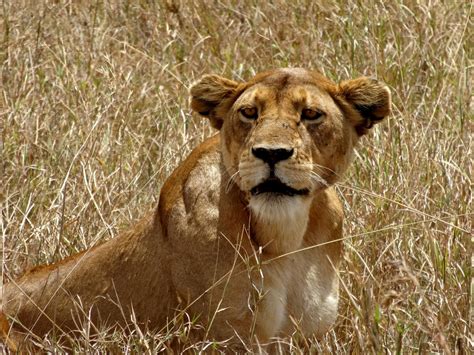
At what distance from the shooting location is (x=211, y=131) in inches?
245

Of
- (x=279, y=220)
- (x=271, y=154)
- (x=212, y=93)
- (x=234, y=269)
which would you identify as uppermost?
(x=212, y=93)

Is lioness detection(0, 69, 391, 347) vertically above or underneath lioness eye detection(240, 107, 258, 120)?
underneath

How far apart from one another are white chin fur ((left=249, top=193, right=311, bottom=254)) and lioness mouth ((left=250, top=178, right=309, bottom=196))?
0.04ft

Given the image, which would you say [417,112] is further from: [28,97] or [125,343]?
[125,343]

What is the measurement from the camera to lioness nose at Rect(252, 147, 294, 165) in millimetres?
4152

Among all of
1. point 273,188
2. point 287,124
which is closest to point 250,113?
point 287,124

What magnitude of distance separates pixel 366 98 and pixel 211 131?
1.74m

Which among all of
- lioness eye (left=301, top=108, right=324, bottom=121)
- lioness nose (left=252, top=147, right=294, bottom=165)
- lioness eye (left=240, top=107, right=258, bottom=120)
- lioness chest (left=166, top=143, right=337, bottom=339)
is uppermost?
lioness eye (left=240, top=107, right=258, bottom=120)

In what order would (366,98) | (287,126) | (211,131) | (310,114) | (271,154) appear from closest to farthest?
(271,154), (287,126), (310,114), (366,98), (211,131)

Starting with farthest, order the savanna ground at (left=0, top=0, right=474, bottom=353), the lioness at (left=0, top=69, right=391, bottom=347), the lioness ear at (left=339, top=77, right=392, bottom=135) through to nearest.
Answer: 1. the savanna ground at (left=0, top=0, right=474, bottom=353)
2. the lioness ear at (left=339, top=77, right=392, bottom=135)
3. the lioness at (left=0, top=69, right=391, bottom=347)

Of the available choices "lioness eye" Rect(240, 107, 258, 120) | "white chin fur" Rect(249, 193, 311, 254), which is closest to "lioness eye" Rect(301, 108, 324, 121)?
"lioness eye" Rect(240, 107, 258, 120)

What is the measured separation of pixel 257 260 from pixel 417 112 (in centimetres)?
237

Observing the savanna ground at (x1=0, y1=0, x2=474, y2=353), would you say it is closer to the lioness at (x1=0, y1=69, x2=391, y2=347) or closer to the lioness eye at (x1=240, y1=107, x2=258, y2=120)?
the lioness at (x1=0, y1=69, x2=391, y2=347)

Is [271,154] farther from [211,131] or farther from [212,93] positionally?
[211,131]
